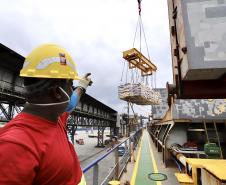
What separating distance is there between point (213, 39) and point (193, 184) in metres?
3.27

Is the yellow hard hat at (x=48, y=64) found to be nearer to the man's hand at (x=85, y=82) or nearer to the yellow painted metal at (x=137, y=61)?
the man's hand at (x=85, y=82)

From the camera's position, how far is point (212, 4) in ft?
7.63

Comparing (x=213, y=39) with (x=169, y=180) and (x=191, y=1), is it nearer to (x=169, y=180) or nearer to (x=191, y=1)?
(x=191, y=1)

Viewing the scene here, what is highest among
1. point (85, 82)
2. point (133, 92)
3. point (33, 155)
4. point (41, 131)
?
point (133, 92)

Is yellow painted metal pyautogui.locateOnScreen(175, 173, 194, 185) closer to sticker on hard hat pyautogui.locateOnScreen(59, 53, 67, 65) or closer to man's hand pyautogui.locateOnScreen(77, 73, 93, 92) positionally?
man's hand pyautogui.locateOnScreen(77, 73, 93, 92)

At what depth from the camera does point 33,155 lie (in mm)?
1140

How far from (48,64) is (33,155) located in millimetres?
665

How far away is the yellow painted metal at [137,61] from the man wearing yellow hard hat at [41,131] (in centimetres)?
1627

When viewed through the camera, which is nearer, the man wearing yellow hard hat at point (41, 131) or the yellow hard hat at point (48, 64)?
the man wearing yellow hard hat at point (41, 131)

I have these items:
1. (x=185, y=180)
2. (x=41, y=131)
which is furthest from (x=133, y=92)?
(x=41, y=131)

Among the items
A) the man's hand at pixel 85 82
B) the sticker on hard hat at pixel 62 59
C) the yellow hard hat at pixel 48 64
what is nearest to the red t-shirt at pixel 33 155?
the yellow hard hat at pixel 48 64

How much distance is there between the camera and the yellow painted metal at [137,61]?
1757 cm

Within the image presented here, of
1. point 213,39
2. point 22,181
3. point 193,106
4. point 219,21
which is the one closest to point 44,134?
point 22,181

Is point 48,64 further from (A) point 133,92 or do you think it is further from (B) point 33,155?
(A) point 133,92
